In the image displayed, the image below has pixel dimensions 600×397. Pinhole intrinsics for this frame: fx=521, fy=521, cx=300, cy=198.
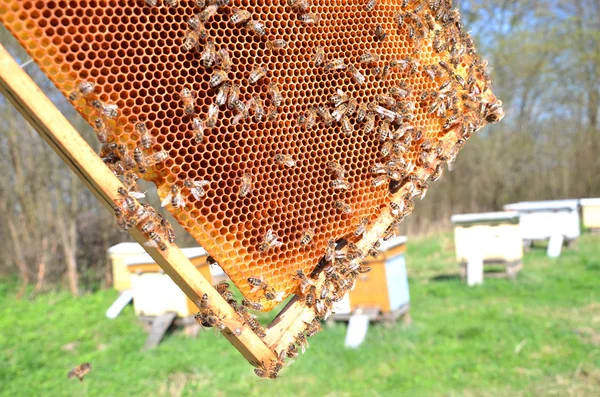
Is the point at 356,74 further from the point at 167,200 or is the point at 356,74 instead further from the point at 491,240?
the point at 491,240

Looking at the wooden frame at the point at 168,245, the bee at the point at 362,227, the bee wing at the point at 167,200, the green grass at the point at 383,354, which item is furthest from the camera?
the green grass at the point at 383,354

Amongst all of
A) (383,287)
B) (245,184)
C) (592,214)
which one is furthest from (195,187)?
(592,214)

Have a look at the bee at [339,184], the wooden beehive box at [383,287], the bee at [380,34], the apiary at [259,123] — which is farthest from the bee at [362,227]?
the wooden beehive box at [383,287]

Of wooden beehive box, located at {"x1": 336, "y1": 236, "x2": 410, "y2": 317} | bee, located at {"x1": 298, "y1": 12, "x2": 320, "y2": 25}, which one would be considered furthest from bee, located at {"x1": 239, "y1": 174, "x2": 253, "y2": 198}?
wooden beehive box, located at {"x1": 336, "y1": 236, "x2": 410, "y2": 317}

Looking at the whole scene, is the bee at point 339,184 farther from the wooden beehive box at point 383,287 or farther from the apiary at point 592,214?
the apiary at point 592,214

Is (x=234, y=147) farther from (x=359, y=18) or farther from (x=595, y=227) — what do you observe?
(x=595, y=227)
